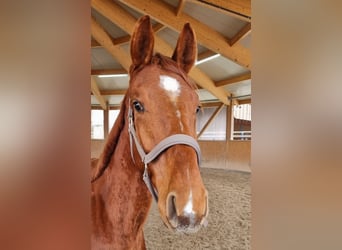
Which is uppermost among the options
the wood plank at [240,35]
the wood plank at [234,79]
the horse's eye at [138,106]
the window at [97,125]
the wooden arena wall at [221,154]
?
the wood plank at [240,35]

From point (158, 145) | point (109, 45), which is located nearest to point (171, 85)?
point (158, 145)

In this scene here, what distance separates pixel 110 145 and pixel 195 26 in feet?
1.13

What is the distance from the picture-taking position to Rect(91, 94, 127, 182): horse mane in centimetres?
55

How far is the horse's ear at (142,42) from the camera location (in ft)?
1.57

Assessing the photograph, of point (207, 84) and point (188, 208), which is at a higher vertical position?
point (207, 84)

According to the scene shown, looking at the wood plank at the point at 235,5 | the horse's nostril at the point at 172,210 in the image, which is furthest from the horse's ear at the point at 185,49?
the horse's nostril at the point at 172,210

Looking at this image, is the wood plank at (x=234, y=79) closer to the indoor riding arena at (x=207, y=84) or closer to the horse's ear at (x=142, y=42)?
the indoor riding arena at (x=207, y=84)

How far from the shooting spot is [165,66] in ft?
1.57

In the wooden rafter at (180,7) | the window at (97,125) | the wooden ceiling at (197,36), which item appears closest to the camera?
the window at (97,125)

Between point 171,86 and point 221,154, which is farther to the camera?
point 221,154

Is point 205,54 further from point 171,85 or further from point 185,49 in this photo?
point 171,85
